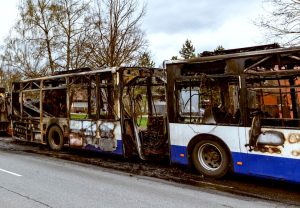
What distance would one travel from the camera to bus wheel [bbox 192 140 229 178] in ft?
25.9

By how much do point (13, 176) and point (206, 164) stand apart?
438 centimetres

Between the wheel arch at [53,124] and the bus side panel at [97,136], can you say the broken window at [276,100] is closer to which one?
the bus side panel at [97,136]

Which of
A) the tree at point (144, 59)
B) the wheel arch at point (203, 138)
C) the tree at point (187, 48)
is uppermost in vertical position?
the tree at point (187, 48)

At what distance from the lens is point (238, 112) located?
7715mm

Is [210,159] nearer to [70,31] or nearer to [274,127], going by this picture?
[274,127]

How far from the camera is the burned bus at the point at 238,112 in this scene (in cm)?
697

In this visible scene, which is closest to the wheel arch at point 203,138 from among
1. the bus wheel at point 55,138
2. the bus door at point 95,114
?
the bus door at point 95,114

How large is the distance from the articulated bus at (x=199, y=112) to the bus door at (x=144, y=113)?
3 centimetres

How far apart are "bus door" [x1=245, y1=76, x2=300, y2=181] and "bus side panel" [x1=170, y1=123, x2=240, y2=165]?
0.35m

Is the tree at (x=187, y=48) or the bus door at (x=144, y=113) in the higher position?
the tree at (x=187, y=48)

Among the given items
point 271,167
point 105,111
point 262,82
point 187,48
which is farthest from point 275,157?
point 187,48

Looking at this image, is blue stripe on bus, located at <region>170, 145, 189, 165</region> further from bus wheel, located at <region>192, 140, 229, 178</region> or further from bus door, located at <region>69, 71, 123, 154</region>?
bus door, located at <region>69, 71, 123, 154</region>

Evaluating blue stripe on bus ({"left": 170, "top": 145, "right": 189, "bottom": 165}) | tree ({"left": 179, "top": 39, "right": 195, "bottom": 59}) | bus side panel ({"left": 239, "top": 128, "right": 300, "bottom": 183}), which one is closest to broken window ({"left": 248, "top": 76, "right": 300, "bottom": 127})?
bus side panel ({"left": 239, "top": 128, "right": 300, "bottom": 183})

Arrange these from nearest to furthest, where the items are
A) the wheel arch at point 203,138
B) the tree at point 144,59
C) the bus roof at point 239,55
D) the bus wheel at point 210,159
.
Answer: the bus roof at point 239,55 < the wheel arch at point 203,138 < the bus wheel at point 210,159 < the tree at point 144,59
